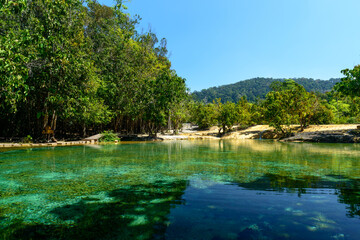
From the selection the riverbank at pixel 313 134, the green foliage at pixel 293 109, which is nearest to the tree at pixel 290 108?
the green foliage at pixel 293 109

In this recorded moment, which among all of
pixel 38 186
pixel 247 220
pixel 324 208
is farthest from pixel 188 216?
pixel 38 186

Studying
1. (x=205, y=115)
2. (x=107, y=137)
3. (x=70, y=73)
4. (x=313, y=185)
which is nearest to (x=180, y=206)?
(x=313, y=185)

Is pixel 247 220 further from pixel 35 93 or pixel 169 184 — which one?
pixel 35 93

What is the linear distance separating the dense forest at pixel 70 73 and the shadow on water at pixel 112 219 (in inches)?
282

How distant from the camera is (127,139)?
28.2 meters

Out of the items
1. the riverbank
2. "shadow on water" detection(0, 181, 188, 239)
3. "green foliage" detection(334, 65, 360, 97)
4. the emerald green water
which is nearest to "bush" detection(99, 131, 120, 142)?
the riverbank

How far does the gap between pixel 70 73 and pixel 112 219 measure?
17.0 meters

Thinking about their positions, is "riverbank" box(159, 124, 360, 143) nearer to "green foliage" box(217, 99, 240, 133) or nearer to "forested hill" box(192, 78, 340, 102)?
"green foliage" box(217, 99, 240, 133)

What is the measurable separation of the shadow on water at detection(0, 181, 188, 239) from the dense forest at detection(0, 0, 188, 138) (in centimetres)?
717

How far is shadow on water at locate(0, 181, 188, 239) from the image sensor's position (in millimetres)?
3045

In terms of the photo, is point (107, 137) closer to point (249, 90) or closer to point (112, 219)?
point (112, 219)

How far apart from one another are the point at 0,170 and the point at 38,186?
12.1 ft

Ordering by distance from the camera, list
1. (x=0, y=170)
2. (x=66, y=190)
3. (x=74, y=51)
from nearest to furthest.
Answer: (x=66, y=190)
(x=0, y=170)
(x=74, y=51)

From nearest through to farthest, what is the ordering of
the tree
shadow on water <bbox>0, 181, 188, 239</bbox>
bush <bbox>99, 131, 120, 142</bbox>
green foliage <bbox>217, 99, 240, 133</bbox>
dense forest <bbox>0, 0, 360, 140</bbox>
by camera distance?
shadow on water <bbox>0, 181, 188, 239</bbox>
dense forest <bbox>0, 0, 360, 140</bbox>
bush <bbox>99, 131, 120, 142</bbox>
the tree
green foliage <bbox>217, 99, 240, 133</bbox>
